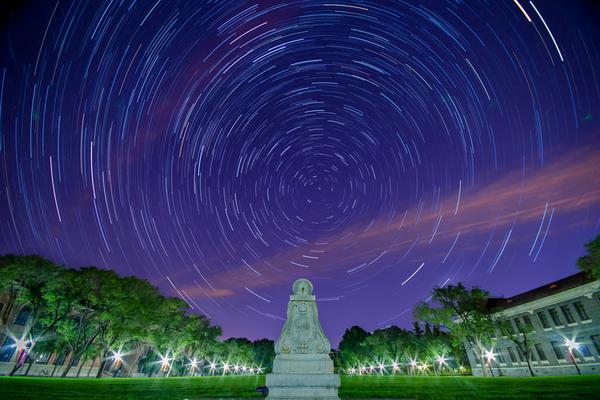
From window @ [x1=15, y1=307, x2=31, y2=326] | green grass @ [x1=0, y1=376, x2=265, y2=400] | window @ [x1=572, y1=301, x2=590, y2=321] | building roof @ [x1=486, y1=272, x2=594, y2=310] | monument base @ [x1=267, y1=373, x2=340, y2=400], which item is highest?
building roof @ [x1=486, y1=272, x2=594, y2=310]

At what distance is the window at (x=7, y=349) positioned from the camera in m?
42.8

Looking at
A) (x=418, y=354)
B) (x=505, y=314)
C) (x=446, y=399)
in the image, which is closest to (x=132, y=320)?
(x=446, y=399)

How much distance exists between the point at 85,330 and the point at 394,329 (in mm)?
68711

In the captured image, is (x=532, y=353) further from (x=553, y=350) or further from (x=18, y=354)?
(x=18, y=354)

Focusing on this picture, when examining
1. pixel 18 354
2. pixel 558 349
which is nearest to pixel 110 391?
pixel 18 354

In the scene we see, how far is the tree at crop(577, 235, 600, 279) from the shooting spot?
25.6m

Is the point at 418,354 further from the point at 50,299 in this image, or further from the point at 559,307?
the point at 50,299

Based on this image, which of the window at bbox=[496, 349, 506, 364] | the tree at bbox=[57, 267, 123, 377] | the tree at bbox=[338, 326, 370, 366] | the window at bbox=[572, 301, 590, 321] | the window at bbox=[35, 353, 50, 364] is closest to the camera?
the tree at bbox=[57, 267, 123, 377]

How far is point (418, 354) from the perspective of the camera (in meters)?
68.2

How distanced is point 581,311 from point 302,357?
4685cm

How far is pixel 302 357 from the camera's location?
36.3ft

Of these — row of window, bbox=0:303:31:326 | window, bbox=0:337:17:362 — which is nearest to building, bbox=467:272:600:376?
window, bbox=0:337:17:362

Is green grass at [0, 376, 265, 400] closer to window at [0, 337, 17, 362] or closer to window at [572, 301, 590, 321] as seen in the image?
window at [0, 337, 17, 362]

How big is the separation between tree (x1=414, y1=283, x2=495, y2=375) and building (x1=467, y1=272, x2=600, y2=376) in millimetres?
6061
